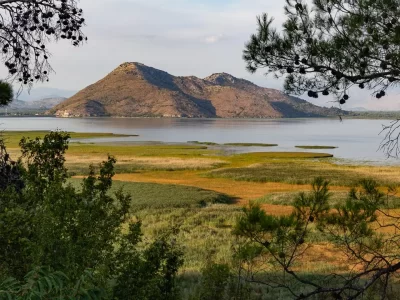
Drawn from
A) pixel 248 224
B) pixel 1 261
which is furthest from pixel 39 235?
pixel 248 224

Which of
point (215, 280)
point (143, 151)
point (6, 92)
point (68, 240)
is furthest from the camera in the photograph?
point (143, 151)

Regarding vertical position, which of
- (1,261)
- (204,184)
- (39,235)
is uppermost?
(39,235)

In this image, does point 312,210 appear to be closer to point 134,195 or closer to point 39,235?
point 39,235

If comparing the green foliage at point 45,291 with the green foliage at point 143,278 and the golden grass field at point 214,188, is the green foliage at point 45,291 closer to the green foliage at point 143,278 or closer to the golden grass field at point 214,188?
the green foliage at point 143,278

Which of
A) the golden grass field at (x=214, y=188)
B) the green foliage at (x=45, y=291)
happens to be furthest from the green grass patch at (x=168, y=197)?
the green foliage at (x=45, y=291)

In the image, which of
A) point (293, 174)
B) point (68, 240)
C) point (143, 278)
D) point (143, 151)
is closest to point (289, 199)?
point (293, 174)

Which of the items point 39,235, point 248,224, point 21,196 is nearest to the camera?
point 39,235

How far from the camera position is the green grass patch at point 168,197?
86.4 ft

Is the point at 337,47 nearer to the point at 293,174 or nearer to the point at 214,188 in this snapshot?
the point at 214,188

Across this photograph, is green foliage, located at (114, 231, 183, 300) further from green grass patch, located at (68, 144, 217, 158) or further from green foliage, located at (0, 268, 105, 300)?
green grass patch, located at (68, 144, 217, 158)

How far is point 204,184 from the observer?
125ft

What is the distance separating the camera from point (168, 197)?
93.5 ft

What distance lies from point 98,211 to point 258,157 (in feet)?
185

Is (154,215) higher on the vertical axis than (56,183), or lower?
lower
